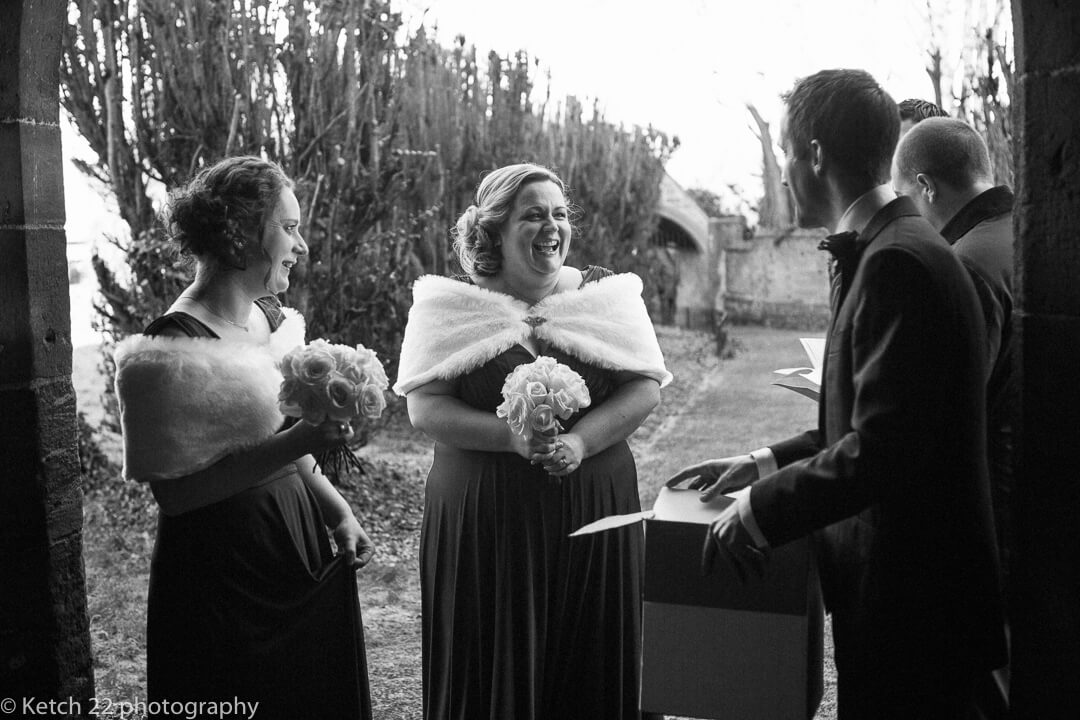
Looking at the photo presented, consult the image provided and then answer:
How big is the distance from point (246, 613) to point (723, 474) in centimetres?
136

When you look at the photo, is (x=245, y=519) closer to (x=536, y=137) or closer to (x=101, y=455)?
(x=101, y=455)

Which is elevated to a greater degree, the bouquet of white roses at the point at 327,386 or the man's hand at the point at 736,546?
the bouquet of white roses at the point at 327,386

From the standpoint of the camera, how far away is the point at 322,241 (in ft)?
25.5

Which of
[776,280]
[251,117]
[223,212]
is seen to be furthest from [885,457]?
[776,280]

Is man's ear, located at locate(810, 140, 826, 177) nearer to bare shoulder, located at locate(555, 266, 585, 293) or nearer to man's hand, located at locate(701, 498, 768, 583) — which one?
man's hand, located at locate(701, 498, 768, 583)

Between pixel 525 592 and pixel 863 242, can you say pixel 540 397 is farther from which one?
pixel 863 242

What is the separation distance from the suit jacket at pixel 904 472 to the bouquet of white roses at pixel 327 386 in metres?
1.12

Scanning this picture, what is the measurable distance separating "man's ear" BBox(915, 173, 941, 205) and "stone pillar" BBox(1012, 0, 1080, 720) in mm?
1274

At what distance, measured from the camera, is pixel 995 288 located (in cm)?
325

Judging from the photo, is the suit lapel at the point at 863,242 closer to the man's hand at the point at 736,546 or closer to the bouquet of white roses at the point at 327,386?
the man's hand at the point at 736,546

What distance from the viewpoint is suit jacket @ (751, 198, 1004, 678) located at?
6.91 ft

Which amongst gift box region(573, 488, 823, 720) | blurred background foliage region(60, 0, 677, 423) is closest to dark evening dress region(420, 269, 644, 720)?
gift box region(573, 488, 823, 720)

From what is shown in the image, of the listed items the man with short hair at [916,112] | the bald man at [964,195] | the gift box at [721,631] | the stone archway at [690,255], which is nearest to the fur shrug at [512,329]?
the bald man at [964,195]

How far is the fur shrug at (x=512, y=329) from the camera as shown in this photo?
347 centimetres
